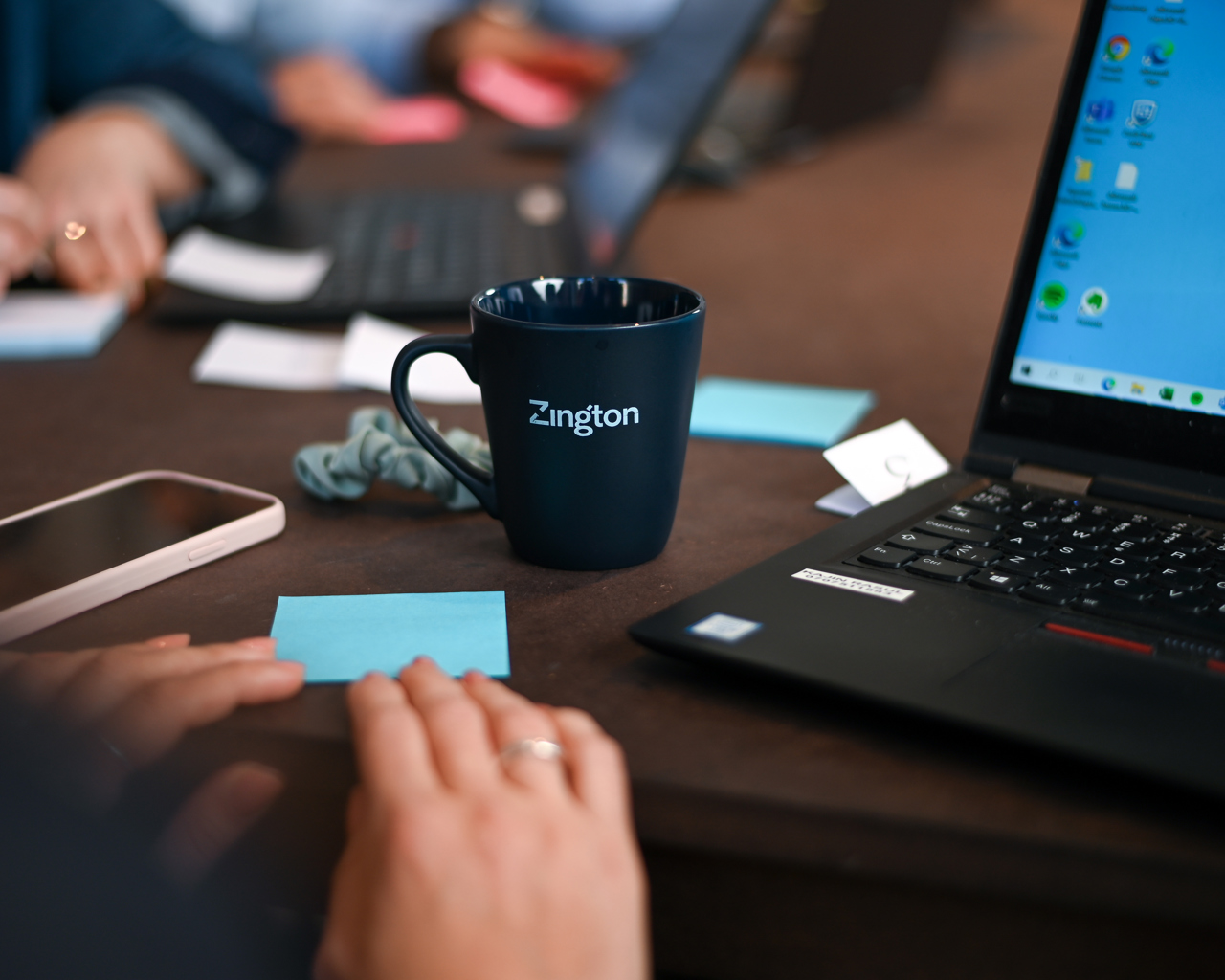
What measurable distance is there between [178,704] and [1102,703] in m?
0.32

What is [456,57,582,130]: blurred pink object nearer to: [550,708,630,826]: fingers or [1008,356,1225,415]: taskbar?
[1008,356,1225,415]: taskbar

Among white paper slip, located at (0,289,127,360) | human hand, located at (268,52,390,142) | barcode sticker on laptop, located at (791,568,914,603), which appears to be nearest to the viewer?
barcode sticker on laptop, located at (791,568,914,603)

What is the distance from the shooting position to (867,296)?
961 mm

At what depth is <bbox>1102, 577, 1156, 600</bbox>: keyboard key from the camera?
0.43 m

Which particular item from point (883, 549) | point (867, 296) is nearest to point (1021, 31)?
point (867, 296)

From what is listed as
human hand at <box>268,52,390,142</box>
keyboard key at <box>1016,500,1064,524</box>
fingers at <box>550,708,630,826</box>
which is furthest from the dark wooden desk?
human hand at <box>268,52,390,142</box>

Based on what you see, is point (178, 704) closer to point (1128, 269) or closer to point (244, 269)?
point (1128, 269)

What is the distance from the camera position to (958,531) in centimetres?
Result: 49

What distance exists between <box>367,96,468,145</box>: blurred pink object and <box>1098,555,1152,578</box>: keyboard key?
1.39 m

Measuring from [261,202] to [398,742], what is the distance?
0.96 meters

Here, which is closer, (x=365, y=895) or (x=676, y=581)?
(x=365, y=895)

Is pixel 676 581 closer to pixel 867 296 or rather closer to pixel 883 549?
pixel 883 549

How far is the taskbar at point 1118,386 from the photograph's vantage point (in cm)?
51

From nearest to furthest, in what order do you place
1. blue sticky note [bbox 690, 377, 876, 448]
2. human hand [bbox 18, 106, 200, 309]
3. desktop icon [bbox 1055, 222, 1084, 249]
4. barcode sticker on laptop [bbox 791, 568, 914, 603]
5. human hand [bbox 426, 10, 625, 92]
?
barcode sticker on laptop [bbox 791, 568, 914, 603]
desktop icon [bbox 1055, 222, 1084, 249]
blue sticky note [bbox 690, 377, 876, 448]
human hand [bbox 18, 106, 200, 309]
human hand [bbox 426, 10, 625, 92]
